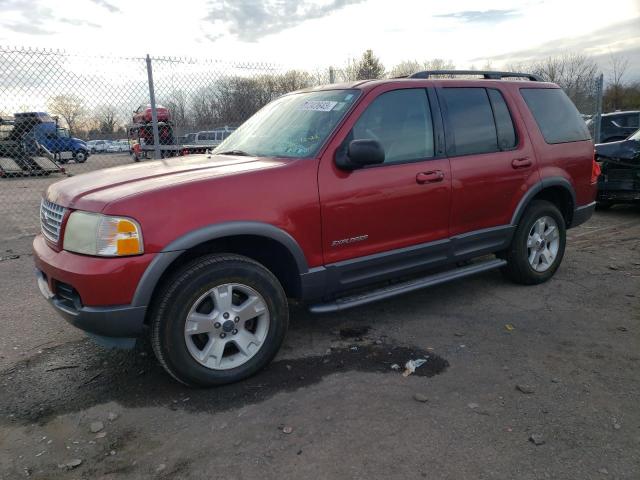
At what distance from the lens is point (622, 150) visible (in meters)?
8.13

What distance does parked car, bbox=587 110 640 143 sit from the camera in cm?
1497

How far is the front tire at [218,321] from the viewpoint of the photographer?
116 inches

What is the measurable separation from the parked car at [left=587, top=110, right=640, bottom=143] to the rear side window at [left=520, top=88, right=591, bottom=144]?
37.7 feet

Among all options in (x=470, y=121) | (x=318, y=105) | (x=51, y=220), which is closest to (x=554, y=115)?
(x=470, y=121)

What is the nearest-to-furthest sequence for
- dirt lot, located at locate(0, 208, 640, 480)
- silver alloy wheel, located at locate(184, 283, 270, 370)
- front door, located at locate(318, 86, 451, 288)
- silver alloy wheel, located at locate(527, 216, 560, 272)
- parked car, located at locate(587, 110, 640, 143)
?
dirt lot, located at locate(0, 208, 640, 480), silver alloy wheel, located at locate(184, 283, 270, 370), front door, located at locate(318, 86, 451, 288), silver alloy wheel, located at locate(527, 216, 560, 272), parked car, located at locate(587, 110, 640, 143)

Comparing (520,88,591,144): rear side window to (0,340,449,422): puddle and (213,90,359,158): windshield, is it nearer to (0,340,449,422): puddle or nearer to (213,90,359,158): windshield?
(213,90,359,158): windshield

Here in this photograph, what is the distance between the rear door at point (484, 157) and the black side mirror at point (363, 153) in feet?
3.15

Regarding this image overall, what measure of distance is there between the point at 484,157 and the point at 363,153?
4.85 ft

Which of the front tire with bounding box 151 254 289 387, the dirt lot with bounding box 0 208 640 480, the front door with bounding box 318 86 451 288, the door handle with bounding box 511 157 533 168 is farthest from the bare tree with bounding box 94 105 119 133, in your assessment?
the door handle with bounding box 511 157 533 168

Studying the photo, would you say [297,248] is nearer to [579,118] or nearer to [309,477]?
[309,477]

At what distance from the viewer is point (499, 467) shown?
7.74 ft

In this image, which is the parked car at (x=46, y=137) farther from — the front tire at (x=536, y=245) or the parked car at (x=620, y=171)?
the parked car at (x=620, y=171)

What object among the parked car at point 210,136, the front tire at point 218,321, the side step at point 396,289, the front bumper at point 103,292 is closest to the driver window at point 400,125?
the side step at point 396,289

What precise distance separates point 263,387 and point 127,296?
1.01m
